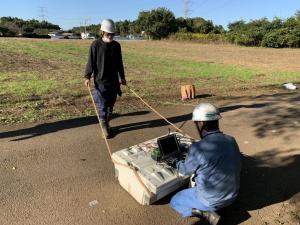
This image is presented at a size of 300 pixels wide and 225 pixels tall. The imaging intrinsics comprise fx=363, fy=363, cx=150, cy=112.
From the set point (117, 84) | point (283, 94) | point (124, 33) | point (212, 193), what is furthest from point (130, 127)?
point (124, 33)

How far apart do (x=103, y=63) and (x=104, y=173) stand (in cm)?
201

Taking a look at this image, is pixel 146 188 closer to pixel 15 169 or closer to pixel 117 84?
pixel 15 169

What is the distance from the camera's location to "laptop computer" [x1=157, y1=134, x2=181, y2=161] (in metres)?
4.63

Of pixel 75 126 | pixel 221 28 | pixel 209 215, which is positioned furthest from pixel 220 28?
pixel 209 215

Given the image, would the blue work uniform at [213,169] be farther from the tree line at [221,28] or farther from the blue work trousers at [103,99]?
the tree line at [221,28]

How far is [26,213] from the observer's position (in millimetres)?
4254

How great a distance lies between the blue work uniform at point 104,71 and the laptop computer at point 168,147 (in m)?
2.07

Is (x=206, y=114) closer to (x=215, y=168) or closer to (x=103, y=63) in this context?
(x=215, y=168)

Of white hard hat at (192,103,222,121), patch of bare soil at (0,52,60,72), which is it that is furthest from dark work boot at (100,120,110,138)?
patch of bare soil at (0,52,60,72)

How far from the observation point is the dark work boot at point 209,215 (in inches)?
155

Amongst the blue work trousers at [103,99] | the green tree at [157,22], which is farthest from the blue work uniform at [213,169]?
the green tree at [157,22]

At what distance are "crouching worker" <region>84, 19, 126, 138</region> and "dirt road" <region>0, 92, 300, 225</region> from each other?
2.17ft

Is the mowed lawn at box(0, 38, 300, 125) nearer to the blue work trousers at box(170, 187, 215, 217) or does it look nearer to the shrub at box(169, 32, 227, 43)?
the blue work trousers at box(170, 187, 215, 217)

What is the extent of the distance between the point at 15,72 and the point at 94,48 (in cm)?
952
